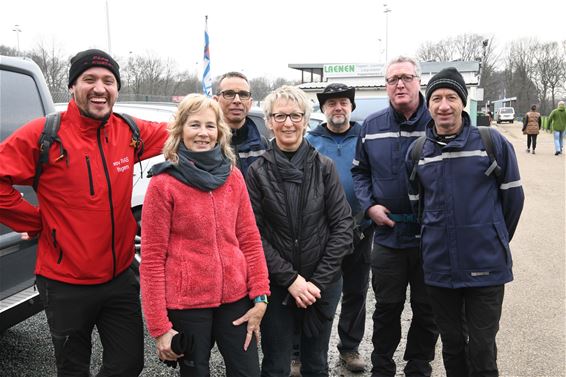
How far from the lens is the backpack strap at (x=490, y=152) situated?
2.70m

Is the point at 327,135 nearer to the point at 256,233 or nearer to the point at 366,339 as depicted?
the point at 256,233

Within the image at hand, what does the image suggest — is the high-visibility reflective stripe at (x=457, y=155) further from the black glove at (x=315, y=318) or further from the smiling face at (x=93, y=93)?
the smiling face at (x=93, y=93)

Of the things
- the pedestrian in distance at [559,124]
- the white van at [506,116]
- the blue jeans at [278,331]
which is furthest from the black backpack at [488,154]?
the white van at [506,116]

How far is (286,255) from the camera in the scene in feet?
8.96

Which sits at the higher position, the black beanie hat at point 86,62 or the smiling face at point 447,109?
the black beanie hat at point 86,62

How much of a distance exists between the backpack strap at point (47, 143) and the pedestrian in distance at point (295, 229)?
102 cm

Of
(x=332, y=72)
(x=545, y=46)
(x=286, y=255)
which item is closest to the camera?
(x=286, y=255)

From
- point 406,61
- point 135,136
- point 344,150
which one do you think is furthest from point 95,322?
point 406,61

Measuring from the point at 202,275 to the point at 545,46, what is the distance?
80073mm

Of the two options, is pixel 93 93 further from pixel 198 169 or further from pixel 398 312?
pixel 398 312

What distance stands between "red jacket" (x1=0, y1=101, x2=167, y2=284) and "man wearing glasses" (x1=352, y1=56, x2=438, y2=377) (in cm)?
170

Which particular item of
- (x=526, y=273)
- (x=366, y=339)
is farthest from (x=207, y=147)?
(x=526, y=273)

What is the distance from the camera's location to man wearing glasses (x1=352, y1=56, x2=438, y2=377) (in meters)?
3.26

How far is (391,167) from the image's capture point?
10.7 feet
